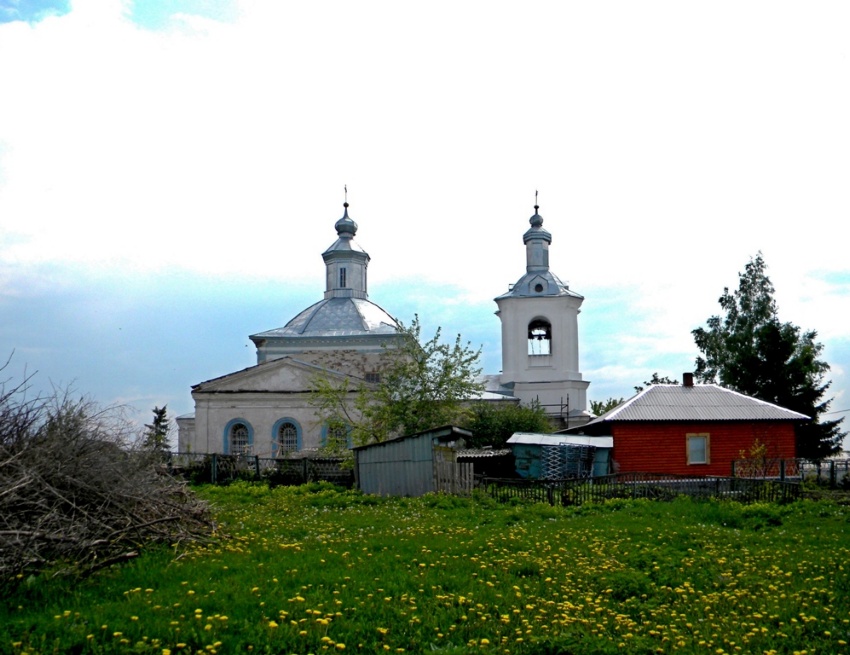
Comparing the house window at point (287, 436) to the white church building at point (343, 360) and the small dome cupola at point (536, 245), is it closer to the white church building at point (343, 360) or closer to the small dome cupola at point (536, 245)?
the white church building at point (343, 360)

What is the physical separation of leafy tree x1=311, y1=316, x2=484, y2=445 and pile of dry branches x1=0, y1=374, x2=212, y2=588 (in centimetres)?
2020

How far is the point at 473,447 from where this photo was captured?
1289 inches

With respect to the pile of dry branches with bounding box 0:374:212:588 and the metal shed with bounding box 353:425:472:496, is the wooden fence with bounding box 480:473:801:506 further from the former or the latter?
A: the pile of dry branches with bounding box 0:374:212:588

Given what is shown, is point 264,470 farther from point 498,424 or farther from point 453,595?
point 453,595

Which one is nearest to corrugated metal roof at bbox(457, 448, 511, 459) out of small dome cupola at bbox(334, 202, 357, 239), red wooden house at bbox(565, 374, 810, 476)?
red wooden house at bbox(565, 374, 810, 476)

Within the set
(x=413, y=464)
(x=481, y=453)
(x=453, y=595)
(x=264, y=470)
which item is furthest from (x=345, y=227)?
(x=453, y=595)

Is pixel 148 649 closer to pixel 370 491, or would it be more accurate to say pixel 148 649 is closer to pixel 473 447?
pixel 370 491

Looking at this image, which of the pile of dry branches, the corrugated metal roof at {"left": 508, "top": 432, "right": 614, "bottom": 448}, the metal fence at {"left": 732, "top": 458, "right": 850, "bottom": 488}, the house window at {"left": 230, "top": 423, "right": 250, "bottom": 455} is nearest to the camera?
the pile of dry branches

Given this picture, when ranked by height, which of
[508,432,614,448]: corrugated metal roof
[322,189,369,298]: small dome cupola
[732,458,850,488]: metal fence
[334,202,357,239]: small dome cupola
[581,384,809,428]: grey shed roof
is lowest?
[732,458,850,488]: metal fence

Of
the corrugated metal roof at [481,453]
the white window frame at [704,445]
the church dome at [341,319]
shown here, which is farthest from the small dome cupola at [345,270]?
the white window frame at [704,445]

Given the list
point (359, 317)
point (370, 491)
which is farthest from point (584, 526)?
point (359, 317)

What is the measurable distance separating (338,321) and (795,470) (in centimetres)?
2481

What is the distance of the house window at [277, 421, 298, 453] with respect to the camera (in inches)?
1442

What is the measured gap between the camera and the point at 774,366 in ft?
134
